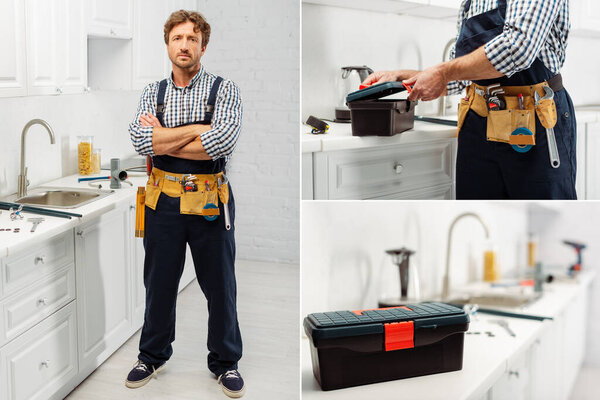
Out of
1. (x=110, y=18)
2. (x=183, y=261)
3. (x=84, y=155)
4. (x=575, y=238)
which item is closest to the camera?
(x=575, y=238)

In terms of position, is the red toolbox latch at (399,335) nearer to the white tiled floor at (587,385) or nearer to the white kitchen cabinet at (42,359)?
the white tiled floor at (587,385)

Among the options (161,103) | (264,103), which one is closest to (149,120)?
(161,103)

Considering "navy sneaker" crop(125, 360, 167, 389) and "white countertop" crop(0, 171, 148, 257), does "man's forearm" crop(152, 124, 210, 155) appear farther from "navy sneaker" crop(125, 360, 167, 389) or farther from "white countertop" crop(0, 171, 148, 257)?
"navy sneaker" crop(125, 360, 167, 389)

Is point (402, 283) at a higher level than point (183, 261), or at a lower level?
higher

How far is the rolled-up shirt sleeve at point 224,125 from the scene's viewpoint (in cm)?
239

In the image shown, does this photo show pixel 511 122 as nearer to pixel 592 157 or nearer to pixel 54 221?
pixel 592 157

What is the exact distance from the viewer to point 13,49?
241 centimetres

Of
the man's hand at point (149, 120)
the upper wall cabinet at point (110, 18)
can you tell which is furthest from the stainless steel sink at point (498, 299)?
the upper wall cabinet at point (110, 18)

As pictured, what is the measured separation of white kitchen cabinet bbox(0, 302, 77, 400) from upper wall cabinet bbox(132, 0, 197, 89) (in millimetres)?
1453

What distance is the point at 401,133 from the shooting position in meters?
1.53

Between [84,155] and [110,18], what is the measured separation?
718mm

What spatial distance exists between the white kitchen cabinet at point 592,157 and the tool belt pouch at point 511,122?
0.61m

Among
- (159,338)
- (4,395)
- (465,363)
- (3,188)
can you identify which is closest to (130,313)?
(159,338)

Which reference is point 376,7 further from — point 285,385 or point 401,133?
point 285,385
